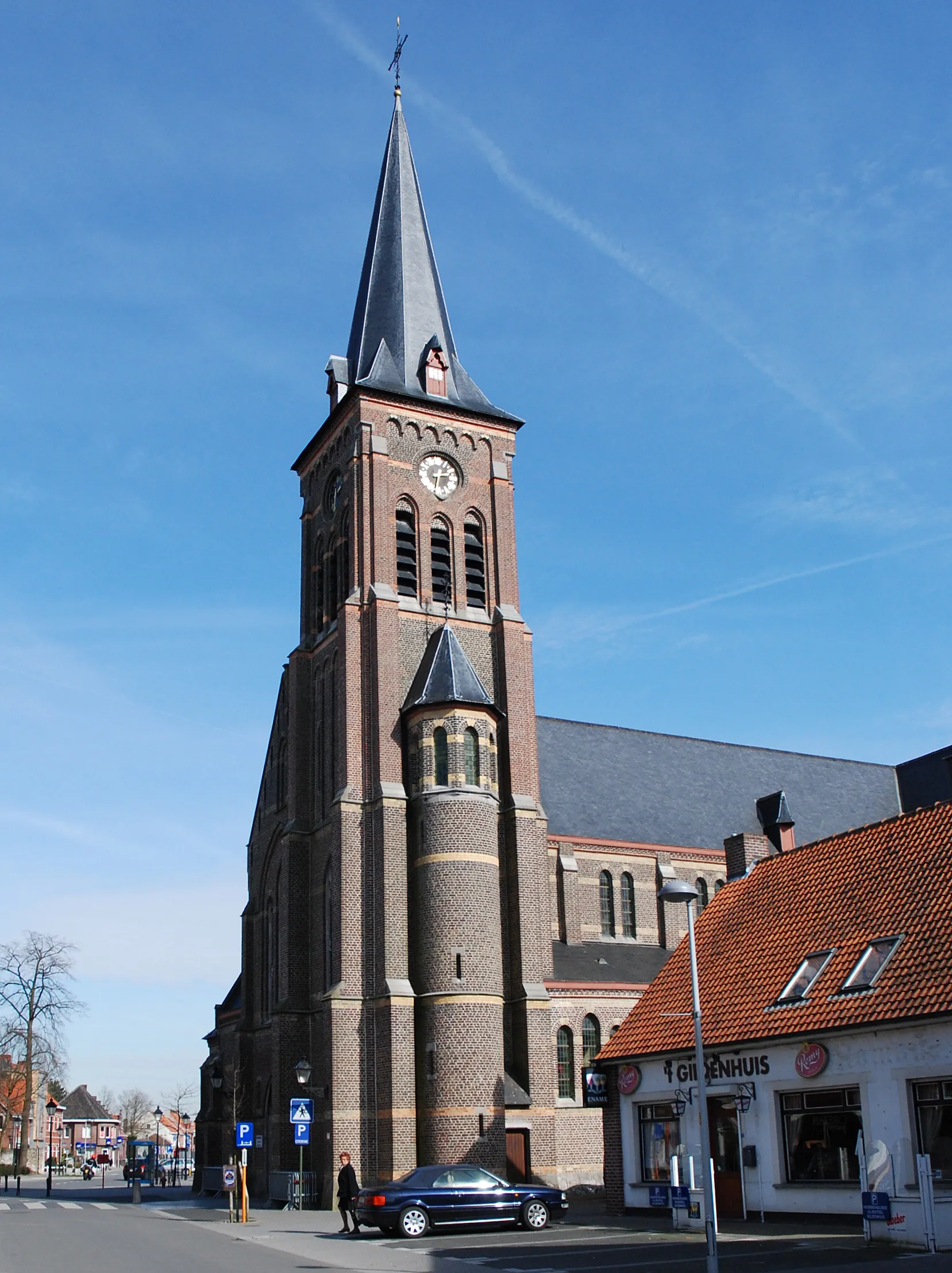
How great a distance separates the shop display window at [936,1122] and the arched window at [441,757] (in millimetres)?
18657

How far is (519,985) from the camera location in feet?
119

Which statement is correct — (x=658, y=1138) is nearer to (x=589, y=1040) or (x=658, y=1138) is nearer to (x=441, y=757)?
(x=589, y=1040)

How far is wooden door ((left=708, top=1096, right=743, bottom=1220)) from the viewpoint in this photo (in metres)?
23.8

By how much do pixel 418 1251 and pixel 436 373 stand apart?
29.7 m

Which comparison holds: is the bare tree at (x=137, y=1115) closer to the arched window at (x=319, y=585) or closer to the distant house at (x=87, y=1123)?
the distant house at (x=87, y=1123)

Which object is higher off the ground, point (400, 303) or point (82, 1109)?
point (400, 303)

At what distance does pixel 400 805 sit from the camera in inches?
1454

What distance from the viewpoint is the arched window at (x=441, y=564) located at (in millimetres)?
41562

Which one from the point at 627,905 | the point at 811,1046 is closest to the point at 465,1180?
the point at 811,1046

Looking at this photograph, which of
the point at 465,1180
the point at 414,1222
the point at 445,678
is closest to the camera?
the point at 414,1222

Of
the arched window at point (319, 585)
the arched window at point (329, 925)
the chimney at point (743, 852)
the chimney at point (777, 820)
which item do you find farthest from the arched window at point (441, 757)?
the chimney at point (777, 820)

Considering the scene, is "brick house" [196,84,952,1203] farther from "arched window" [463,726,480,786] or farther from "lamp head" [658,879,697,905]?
"lamp head" [658,879,697,905]

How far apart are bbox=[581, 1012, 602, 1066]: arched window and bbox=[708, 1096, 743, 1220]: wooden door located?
47.0 feet

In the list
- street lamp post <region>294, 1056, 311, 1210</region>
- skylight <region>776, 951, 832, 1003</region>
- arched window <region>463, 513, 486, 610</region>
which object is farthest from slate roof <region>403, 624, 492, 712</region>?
skylight <region>776, 951, 832, 1003</region>
